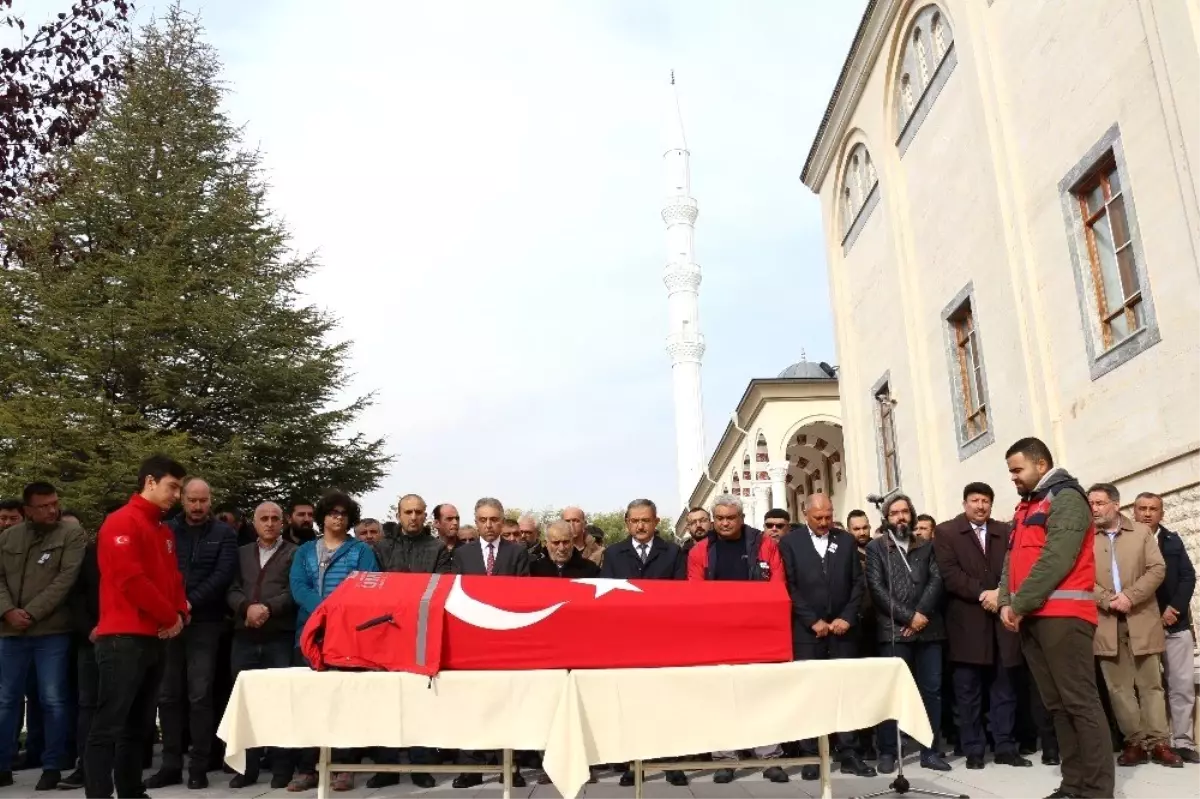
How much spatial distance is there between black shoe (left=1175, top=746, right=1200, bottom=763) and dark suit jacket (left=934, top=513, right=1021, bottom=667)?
48.2 inches

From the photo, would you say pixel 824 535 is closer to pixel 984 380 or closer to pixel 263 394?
pixel 984 380

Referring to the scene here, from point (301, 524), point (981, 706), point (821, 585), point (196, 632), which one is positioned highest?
point (301, 524)

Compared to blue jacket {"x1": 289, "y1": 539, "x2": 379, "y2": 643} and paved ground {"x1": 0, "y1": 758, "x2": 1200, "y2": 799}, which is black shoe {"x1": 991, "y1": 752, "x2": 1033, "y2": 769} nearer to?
paved ground {"x1": 0, "y1": 758, "x2": 1200, "y2": 799}

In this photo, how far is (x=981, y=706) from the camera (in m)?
7.48

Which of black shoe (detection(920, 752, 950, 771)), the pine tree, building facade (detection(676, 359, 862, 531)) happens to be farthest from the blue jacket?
building facade (detection(676, 359, 862, 531))

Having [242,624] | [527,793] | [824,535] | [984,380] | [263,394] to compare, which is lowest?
[527,793]

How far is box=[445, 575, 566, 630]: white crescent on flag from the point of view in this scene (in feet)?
16.6

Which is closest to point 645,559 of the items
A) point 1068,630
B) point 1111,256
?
point 1068,630

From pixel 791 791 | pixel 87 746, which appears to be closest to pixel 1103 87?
pixel 791 791

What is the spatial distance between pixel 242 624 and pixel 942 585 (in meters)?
5.37

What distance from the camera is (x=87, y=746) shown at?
546 cm

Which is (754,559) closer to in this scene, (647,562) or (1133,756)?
(647,562)

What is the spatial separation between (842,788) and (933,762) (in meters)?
1.13

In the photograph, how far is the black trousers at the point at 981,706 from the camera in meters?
7.06
